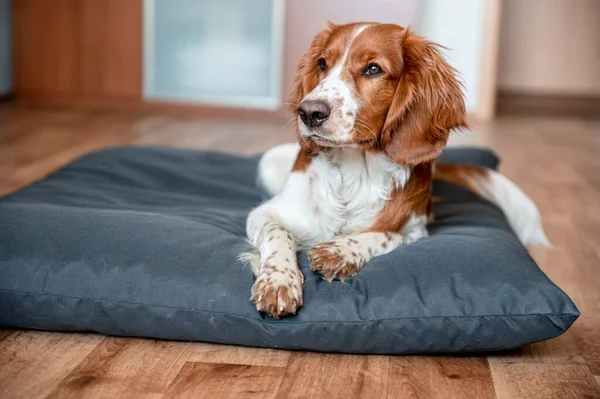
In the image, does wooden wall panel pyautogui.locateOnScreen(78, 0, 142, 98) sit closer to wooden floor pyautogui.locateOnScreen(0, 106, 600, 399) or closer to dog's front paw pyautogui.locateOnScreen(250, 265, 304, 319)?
wooden floor pyautogui.locateOnScreen(0, 106, 600, 399)

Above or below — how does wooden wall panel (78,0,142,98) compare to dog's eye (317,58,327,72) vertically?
below

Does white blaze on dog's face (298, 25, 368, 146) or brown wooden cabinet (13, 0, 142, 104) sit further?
brown wooden cabinet (13, 0, 142, 104)

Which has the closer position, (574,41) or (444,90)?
(444,90)

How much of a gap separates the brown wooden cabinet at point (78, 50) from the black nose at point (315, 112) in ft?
14.5

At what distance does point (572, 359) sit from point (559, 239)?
1295mm

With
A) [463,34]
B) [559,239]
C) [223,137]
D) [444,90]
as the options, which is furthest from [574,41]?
[444,90]

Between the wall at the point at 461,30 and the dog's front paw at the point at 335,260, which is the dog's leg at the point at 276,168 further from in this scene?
the wall at the point at 461,30

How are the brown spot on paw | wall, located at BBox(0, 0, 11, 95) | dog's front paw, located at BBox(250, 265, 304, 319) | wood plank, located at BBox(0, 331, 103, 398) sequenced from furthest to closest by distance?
1. wall, located at BBox(0, 0, 11, 95)
2. the brown spot on paw
3. dog's front paw, located at BBox(250, 265, 304, 319)
4. wood plank, located at BBox(0, 331, 103, 398)

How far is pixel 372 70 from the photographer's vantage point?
227cm

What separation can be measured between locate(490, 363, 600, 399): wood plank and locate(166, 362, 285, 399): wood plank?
49 centimetres

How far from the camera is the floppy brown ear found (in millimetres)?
2283

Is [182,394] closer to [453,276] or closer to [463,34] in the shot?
[453,276]

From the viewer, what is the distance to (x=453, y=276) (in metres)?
2.12

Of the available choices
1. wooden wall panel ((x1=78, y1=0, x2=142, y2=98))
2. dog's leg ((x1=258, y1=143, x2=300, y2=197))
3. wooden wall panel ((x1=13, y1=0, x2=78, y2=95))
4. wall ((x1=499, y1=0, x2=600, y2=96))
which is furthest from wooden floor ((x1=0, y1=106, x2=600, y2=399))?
wall ((x1=499, y1=0, x2=600, y2=96))
